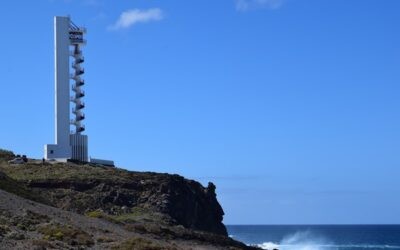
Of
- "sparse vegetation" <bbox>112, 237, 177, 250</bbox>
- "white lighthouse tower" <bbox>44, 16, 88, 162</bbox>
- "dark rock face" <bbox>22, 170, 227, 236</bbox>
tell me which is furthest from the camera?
"white lighthouse tower" <bbox>44, 16, 88, 162</bbox>

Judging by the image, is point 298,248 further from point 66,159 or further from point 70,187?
point 70,187

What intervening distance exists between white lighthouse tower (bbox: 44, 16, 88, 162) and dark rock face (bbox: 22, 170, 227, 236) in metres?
9.52

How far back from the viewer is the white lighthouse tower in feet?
220

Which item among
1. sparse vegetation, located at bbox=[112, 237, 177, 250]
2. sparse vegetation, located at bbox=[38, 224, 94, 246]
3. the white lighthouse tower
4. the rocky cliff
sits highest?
the white lighthouse tower

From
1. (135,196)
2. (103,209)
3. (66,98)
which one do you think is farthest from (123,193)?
(66,98)

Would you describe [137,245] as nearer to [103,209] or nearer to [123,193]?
[103,209]

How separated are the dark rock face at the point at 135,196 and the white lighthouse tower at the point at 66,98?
9521 millimetres

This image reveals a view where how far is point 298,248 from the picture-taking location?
361ft

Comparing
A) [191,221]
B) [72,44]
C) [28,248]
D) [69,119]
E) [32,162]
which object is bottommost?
[28,248]

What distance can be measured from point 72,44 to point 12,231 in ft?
148

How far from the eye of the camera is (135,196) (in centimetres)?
5294

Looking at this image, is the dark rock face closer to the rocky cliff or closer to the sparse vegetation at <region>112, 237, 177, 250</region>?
the rocky cliff

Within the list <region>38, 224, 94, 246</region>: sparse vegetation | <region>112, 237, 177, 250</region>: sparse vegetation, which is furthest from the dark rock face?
<region>38, 224, 94, 246</region>: sparse vegetation

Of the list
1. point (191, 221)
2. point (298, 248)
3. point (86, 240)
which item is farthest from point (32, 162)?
point (298, 248)
